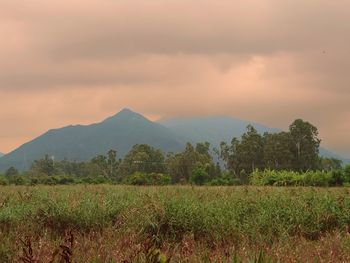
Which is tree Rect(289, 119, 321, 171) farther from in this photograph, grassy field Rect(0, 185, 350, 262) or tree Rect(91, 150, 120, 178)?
grassy field Rect(0, 185, 350, 262)

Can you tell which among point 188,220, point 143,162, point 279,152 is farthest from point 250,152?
point 188,220

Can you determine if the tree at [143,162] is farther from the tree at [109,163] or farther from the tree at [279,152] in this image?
the tree at [279,152]

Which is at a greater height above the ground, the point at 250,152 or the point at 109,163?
the point at 250,152

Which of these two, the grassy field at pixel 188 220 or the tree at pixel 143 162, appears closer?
the grassy field at pixel 188 220

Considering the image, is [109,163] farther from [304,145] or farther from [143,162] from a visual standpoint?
[304,145]

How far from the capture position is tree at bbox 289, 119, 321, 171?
57184 millimetres

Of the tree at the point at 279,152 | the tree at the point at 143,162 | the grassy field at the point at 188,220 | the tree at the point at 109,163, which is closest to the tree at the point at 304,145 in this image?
the tree at the point at 279,152

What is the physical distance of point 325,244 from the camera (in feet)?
22.0

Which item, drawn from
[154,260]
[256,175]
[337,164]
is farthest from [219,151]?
[154,260]

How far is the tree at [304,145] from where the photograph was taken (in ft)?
188

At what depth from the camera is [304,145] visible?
190ft

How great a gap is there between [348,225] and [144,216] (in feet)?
13.6

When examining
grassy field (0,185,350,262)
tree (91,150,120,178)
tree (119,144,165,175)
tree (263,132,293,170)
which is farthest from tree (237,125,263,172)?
grassy field (0,185,350,262)

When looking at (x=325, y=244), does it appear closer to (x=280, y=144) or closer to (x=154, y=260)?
(x=154, y=260)
